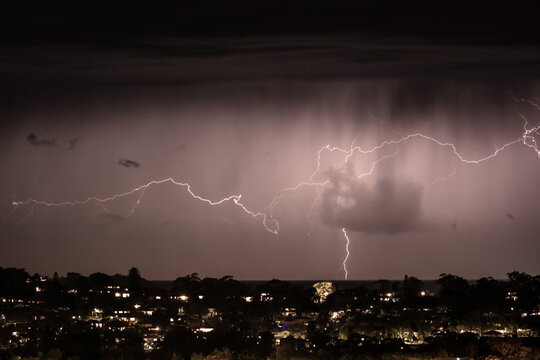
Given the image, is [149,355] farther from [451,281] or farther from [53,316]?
[451,281]

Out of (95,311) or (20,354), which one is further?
(95,311)

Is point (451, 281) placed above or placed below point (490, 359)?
above

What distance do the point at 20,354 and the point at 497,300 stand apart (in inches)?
1395

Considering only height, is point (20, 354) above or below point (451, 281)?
below

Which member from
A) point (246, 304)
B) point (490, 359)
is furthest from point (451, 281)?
point (490, 359)

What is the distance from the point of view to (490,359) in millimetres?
37688

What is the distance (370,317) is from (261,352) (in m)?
16.8

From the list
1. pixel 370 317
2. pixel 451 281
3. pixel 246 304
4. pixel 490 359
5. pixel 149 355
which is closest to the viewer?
pixel 490 359

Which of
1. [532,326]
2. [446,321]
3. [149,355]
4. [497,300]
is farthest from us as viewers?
[497,300]

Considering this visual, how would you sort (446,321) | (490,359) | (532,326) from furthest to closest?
(446,321) → (532,326) → (490,359)

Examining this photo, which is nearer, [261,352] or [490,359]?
[490,359]

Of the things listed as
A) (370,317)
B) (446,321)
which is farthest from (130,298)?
(446,321)

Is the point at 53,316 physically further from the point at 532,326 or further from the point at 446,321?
the point at 532,326

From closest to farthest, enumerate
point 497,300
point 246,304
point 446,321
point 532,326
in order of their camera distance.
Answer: point 532,326
point 446,321
point 497,300
point 246,304
